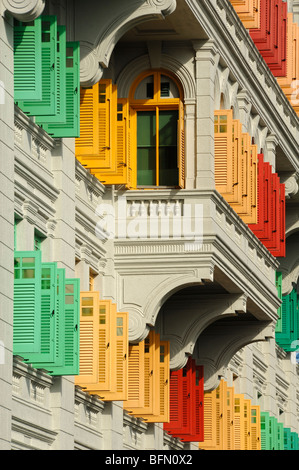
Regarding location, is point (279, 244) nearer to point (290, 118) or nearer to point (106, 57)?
point (290, 118)

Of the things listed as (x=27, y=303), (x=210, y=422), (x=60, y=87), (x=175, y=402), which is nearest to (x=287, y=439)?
(x=210, y=422)

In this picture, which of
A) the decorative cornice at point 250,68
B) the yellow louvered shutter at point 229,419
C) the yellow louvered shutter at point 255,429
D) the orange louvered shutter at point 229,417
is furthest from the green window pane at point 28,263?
the yellow louvered shutter at point 255,429

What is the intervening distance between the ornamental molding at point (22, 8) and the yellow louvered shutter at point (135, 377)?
950cm

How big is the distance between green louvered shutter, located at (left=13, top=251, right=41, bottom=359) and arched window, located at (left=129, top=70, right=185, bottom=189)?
790 centimetres

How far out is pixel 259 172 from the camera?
38.8 m

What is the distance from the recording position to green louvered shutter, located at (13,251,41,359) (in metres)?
25.9

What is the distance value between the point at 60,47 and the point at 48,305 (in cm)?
429

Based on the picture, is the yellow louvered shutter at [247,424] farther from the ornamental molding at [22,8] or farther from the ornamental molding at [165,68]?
the ornamental molding at [22,8]

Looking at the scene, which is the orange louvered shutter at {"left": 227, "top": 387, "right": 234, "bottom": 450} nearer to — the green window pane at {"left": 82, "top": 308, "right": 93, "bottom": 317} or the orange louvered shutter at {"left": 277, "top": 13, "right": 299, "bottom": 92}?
the orange louvered shutter at {"left": 277, "top": 13, "right": 299, "bottom": 92}

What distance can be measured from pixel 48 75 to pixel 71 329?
4098 millimetres

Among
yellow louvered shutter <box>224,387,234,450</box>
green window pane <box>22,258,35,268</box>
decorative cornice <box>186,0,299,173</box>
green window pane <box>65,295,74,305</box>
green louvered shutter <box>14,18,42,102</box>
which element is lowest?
green window pane <box>22,258,35,268</box>

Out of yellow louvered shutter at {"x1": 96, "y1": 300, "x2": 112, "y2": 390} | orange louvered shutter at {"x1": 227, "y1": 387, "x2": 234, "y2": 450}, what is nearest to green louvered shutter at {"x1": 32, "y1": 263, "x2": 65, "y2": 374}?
yellow louvered shutter at {"x1": 96, "y1": 300, "x2": 112, "y2": 390}

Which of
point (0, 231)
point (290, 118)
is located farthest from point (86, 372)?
point (290, 118)

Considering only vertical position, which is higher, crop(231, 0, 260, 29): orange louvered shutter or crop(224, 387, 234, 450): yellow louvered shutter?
crop(231, 0, 260, 29): orange louvered shutter
